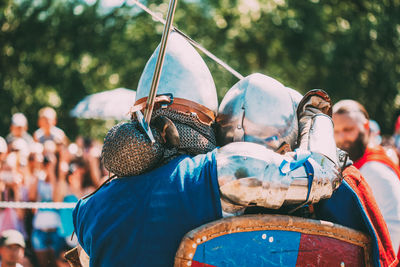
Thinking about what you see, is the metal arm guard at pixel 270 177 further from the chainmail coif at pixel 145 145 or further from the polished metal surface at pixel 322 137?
the chainmail coif at pixel 145 145

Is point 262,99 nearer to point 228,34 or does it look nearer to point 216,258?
point 216,258

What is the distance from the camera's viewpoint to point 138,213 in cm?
166

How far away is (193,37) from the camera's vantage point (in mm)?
11102

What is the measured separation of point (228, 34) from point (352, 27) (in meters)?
2.96

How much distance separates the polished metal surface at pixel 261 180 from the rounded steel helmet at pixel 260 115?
188mm

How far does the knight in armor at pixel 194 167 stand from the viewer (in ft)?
5.28

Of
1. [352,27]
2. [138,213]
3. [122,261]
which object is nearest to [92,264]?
[122,261]

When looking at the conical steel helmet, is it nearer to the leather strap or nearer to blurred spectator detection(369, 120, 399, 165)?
the leather strap

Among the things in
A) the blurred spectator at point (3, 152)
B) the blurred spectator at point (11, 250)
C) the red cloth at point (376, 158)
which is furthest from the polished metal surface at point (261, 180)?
the blurred spectator at point (3, 152)

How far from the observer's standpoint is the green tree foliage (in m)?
11.2

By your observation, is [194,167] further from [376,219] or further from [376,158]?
[376,158]

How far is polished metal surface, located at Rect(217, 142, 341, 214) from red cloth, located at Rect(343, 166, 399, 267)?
265 millimetres

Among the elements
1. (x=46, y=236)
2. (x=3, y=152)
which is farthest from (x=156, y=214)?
(x=3, y=152)

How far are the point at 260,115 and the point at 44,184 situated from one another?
11.2 feet
